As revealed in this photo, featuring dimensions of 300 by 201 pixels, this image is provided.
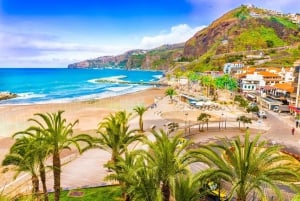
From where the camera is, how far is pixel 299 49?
167 m

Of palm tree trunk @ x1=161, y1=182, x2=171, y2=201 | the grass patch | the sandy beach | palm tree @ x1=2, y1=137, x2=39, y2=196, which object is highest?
palm tree @ x1=2, y1=137, x2=39, y2=196

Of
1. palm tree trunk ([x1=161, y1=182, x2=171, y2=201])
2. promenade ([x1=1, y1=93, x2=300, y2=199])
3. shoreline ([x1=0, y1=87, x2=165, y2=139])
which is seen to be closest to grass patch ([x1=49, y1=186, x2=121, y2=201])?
promenade ([x1=1, y1=93, x2=300, y2=199])

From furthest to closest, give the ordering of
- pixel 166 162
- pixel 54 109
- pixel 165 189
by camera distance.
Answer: pixel 54 109 < pixel 165 189 < pixel 166 162

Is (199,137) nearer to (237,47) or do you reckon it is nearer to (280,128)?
(280,128)

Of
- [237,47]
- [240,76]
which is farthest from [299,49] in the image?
[240,76]

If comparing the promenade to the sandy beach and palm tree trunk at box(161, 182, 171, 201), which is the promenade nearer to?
palm tree trunk at box(161, 182, 171, 201)

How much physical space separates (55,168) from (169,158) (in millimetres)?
8673

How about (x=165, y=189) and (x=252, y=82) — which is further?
(x=252, y=82)

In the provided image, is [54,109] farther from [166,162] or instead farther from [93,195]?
[166,162]

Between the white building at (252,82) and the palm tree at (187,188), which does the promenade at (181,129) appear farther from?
the white building at (252,82)

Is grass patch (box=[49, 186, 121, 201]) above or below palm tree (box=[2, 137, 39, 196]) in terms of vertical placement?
below

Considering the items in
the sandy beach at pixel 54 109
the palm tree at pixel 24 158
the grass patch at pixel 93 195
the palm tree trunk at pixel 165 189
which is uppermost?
the palm tree at pixel 24 158

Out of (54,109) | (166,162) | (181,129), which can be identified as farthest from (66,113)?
(166,162)

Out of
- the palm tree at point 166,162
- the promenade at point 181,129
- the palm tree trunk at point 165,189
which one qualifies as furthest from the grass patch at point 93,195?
the palm tree at point 166,162
